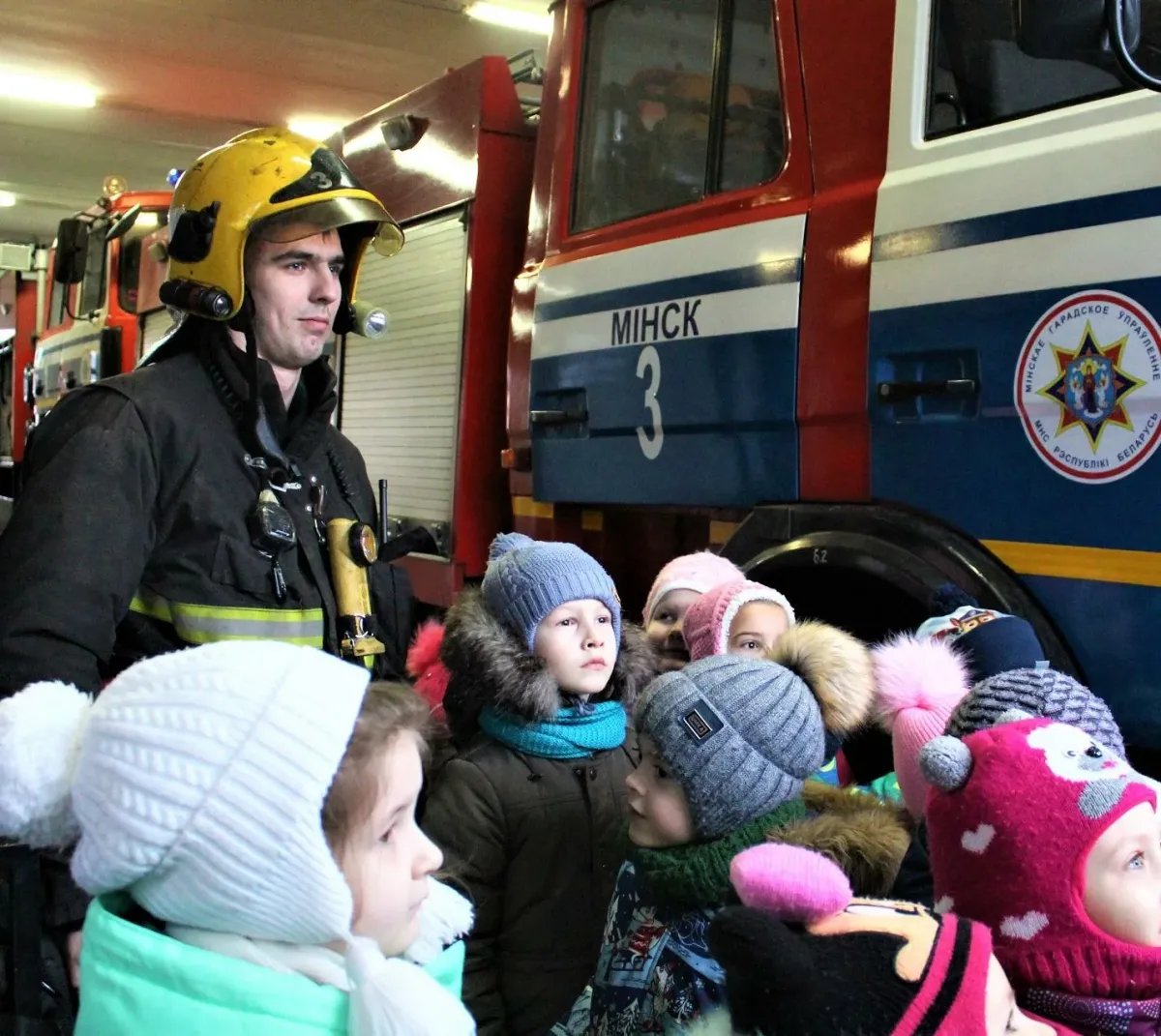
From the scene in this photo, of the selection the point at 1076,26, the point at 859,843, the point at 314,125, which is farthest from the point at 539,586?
the point at 314,125

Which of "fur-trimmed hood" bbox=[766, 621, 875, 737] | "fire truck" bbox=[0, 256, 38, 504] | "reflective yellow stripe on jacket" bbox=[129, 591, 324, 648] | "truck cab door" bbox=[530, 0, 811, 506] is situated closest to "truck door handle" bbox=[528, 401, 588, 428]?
"truck cab door" bbox=[530, 0, 811, 506]

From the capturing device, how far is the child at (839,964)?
4.06 feet

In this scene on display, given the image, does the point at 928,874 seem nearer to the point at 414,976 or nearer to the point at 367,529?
the point at 414,976

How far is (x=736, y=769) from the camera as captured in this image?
1824mm

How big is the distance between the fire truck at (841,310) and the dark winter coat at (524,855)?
84 centimetres

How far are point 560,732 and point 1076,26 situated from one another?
4.76 ft

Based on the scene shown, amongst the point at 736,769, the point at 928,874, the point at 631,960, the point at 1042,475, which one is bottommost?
the point at 631,960

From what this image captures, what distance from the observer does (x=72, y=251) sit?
8.27 m

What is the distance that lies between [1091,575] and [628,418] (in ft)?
4.39

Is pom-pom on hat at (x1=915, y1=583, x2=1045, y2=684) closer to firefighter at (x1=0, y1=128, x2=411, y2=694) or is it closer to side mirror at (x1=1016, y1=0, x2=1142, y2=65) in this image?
side mirror at (x1=1016, y1=0, x2=1142, y2=65)

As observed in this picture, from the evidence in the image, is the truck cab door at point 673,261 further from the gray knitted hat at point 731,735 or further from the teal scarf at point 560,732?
the gray knitted hat at point 731,735

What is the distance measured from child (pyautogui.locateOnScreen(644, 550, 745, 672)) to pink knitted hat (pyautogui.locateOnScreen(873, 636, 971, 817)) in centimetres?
73

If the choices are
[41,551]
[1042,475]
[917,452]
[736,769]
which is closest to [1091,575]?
[1042,475]

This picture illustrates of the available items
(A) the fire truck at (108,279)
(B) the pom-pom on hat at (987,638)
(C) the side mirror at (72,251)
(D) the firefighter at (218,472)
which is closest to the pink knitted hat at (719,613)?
(B) the pom-pom on hat at (987,638)
